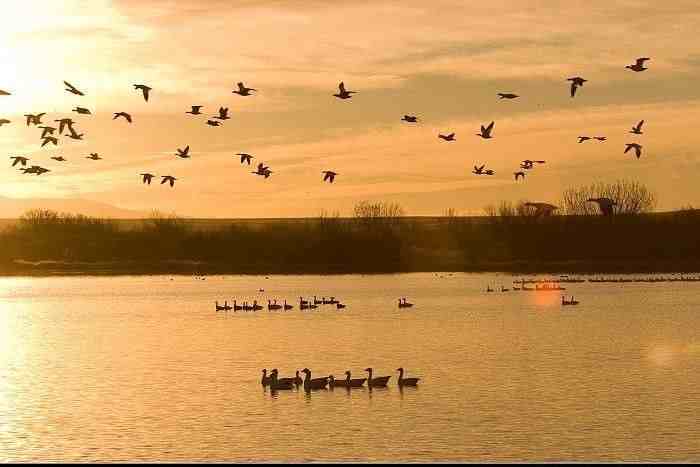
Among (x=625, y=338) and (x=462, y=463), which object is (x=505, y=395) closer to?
(x=462, y=463)

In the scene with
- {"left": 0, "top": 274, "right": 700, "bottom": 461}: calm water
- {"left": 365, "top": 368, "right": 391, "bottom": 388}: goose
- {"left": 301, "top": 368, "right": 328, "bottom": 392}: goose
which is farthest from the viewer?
{"left": 365, "top": 368, "right": 391, "bottom": 388}: goose

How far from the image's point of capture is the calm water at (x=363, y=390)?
32.5m

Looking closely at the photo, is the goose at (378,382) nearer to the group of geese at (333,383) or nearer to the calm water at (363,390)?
the group of geese at (333,383)

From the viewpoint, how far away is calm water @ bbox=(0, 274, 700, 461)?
107 feet

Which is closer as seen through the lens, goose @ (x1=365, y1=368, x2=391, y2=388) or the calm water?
the calm water

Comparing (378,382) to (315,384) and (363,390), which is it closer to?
(363,390)

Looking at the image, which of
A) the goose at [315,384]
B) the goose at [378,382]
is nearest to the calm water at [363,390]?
the goose at [315,384]

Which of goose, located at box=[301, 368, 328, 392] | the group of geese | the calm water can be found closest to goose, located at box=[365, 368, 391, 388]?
the group of geese

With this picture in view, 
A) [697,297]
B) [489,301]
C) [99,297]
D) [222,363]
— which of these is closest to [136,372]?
[222,363]

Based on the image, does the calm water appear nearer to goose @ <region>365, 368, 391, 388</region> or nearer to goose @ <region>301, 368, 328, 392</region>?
goose @ <region>301, 368, 328, 392</region>

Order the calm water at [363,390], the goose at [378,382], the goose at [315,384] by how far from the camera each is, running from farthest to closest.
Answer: the goose at [378,382], the goose at [315,384], the calm water at [363,390]

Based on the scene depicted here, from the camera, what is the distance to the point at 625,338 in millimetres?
64125

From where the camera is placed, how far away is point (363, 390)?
4328 centimetres

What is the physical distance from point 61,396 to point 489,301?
56.7m
